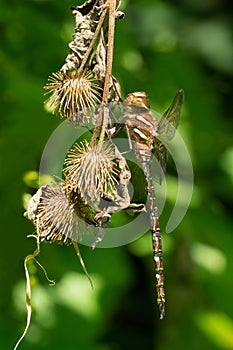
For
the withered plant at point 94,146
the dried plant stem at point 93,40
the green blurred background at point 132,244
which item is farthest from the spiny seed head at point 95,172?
the green blurred background at point 132,244

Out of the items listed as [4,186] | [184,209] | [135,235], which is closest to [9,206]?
[4,186]

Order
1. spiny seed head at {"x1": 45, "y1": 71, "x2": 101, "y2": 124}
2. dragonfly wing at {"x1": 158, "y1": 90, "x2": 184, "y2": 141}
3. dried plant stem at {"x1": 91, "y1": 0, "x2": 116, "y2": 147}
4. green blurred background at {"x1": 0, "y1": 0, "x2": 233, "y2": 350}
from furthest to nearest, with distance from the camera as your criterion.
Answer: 1. green blurred background at {"x1": 0, "y1": 0, "x2": 233, "y2": 350}
2. dragonfly wing at {"x1": 158, "y1": 90, "x2": 184, "y2": 141}
3. spiny seed head at {"x1": 45, "y1": 71, "x2": 101, "y2": 124}
4. dried plant stem at {"x1": 91, "y1": 0, "x2": 116, "y2": 147}

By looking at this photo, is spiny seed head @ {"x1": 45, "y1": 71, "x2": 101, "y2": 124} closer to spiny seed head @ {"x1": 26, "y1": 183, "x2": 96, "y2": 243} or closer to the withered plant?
the withered plant

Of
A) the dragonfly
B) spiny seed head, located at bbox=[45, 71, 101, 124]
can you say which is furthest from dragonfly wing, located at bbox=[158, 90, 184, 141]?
spiny seed head, located at bbox=[45, 71, 101, 124]

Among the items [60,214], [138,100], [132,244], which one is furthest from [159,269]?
[132,244]

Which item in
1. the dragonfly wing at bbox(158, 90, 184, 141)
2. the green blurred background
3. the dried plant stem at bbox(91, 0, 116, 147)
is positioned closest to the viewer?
the dried plant stem at bbox(91, 0, 116, 147)

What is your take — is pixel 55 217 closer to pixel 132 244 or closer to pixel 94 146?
pixel 94 146

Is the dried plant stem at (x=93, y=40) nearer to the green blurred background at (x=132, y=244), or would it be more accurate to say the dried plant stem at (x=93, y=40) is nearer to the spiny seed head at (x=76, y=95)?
the spiny seed head at (x=76, y=95)

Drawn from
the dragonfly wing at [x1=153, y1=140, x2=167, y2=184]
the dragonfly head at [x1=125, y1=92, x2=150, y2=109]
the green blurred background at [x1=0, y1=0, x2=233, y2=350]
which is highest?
the dragonfly head at [x1=125, y1=92, x2=150, y2=109]
